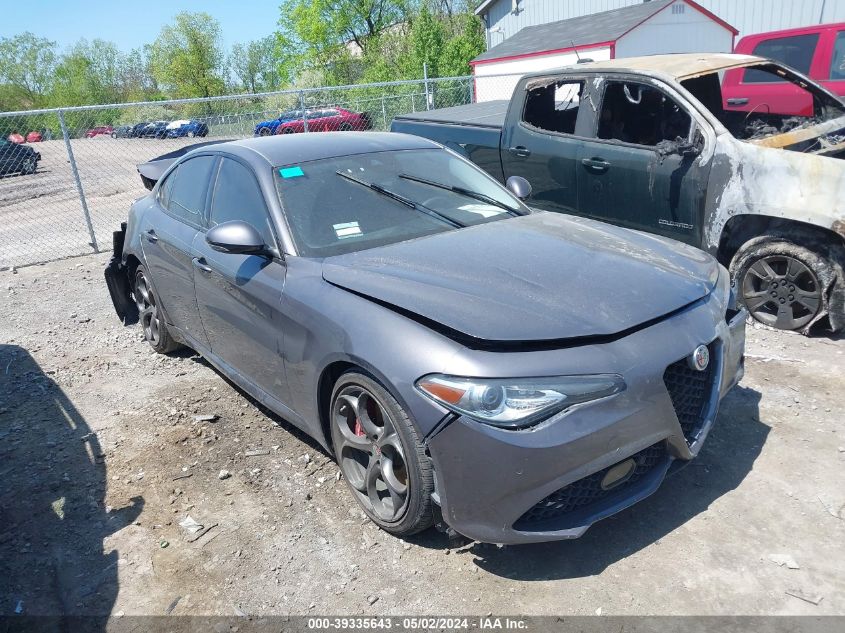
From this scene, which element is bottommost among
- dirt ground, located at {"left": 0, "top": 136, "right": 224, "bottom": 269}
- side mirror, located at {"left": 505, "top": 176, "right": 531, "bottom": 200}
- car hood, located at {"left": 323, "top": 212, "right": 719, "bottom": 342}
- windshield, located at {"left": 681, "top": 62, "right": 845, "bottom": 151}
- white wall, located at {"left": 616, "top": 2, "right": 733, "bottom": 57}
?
dirt ground, located at {"left": 0, "top": 136, "right": 224, "bottom": 269}

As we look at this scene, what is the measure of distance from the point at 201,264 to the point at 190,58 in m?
60.5

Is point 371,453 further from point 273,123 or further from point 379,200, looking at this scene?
point 273,123

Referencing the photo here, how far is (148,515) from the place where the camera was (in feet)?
11.3

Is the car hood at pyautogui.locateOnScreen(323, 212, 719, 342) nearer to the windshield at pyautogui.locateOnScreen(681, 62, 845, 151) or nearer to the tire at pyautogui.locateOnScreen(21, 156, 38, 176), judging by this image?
the windshield at pyautogui.locateOnScreen(681, 62, 845, 151)

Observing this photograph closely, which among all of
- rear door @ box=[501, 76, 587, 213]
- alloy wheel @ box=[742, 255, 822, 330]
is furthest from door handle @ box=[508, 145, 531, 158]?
alloy wheel @ box=[742, 255, 822, 330]

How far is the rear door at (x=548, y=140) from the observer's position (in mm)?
5848

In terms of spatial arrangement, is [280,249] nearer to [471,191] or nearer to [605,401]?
[471,191]

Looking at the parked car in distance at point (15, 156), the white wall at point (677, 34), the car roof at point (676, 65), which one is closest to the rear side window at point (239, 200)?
the car roof at point (676, 65)

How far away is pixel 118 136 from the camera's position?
563 inches

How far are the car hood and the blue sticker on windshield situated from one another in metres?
0.70

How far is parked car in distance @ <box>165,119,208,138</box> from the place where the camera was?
13516 millimetres

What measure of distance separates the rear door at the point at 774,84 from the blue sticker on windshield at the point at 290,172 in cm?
487

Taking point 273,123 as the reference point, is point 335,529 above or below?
below

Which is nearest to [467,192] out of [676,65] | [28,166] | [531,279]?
[531,279]
